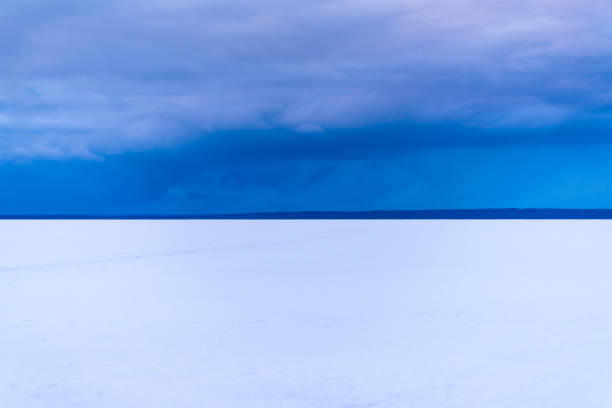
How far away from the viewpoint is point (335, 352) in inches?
232

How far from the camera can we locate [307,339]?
6.43 m

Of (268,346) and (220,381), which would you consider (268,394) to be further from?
(268,346)

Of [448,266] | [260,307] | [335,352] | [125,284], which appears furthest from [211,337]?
[448,266]

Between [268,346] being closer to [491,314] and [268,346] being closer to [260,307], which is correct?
[260,307]

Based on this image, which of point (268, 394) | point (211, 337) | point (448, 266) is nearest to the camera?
point (268, 394)

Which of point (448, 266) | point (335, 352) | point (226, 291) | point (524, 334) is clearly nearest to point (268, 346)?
point (335, 352)

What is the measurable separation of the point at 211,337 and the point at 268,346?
680 millimetres

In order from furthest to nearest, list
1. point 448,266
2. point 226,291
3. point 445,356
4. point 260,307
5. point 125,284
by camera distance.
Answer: point 448,266
point 125,284
point 226,291
point 260,307
point 445,356

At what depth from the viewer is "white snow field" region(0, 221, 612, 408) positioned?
464 centimetres

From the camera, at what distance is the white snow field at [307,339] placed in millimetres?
4637

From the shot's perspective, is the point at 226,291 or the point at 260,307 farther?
the point at 226,291

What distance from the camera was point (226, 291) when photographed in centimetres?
991

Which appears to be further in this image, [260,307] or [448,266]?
[448,266]

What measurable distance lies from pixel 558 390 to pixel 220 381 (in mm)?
2228
